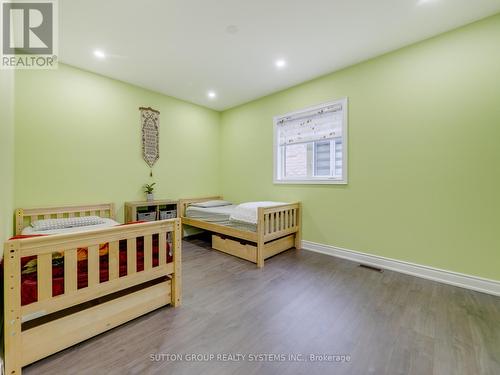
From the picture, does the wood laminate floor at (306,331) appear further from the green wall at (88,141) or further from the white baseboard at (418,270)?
the green wall at (88,141)

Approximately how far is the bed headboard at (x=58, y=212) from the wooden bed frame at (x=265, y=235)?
1.37m

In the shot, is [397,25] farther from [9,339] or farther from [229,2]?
[9,339]

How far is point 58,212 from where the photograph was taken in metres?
2.70

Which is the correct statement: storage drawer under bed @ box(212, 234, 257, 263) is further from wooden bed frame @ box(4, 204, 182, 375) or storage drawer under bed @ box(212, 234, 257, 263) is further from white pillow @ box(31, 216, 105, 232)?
white pillow @ box(31, 216, 105, 232)

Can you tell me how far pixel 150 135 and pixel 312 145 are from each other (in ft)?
8.78

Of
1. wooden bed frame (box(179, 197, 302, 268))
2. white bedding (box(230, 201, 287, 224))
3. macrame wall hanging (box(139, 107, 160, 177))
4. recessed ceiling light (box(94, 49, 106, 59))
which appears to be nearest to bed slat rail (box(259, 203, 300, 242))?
wooden bed frame (box(179, 197, 302, 268))

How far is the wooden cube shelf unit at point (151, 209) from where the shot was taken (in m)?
3.22

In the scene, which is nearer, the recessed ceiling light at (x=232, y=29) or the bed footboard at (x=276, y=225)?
the recessed ceiling light at (x=232, y=29)

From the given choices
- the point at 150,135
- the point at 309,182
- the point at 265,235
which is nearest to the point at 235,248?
the point at 265,235

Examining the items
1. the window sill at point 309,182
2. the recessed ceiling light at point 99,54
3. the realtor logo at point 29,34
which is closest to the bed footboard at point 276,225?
the window sill at point 309,182

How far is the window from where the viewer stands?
3062 mm

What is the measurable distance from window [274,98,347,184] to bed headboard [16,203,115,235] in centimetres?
266

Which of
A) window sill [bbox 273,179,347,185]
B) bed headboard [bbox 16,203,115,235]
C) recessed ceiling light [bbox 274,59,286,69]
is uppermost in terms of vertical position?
recessed ceiling light [bbox 274,59,286,69]

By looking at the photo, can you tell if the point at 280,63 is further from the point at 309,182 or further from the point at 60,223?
the point at 60,223
